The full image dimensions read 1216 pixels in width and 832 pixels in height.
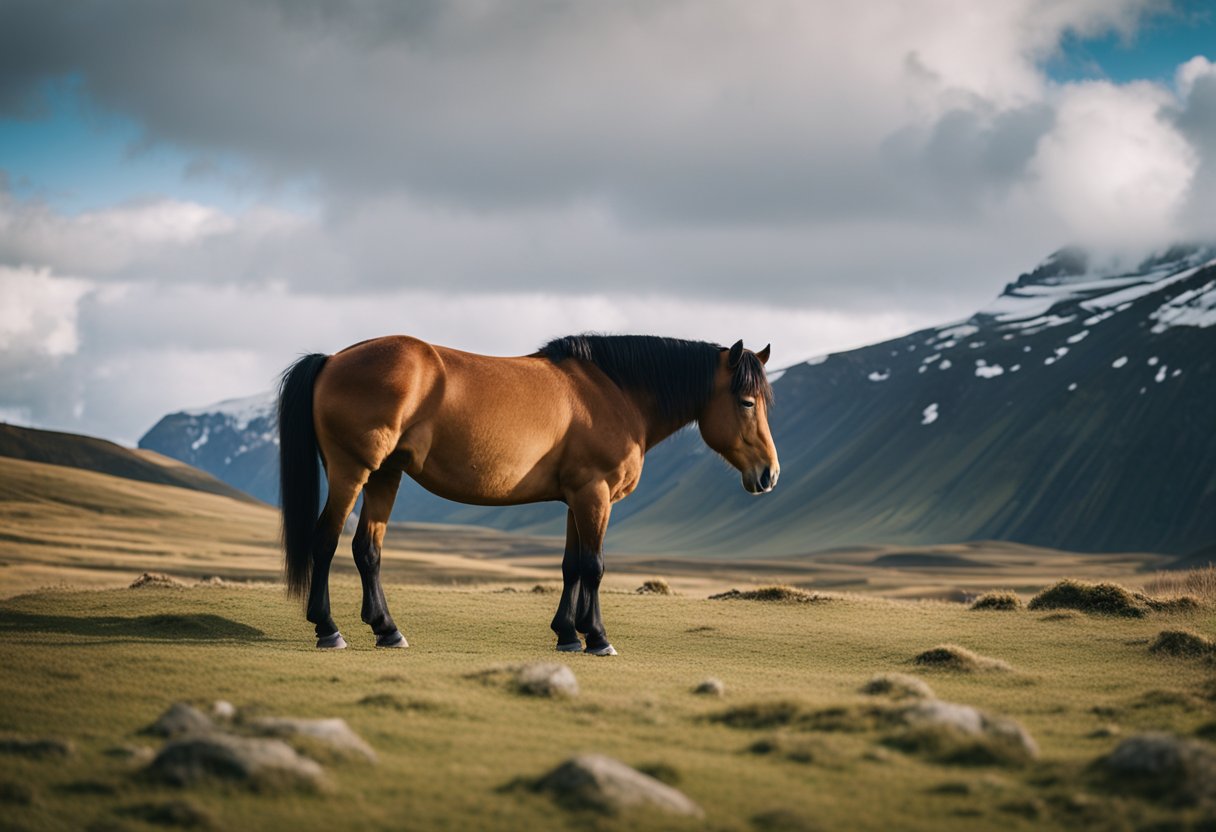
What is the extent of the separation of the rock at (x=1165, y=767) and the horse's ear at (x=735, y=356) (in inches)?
341

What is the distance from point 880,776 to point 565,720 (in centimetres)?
272

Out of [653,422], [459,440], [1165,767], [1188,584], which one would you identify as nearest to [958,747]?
[1165,767]

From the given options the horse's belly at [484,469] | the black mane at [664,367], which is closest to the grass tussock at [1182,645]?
the black mane at [664,367]

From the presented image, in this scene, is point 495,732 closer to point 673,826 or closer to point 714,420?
point 673,826

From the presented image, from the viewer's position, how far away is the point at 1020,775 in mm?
7594

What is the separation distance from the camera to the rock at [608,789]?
649 centimetres

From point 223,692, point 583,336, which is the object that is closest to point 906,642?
point 583,336

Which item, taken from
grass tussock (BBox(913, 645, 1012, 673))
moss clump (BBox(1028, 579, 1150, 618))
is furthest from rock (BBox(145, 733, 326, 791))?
moss clump (BBox(1028, 579, 1150, 618))

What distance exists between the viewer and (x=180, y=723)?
→ 25.9 ft

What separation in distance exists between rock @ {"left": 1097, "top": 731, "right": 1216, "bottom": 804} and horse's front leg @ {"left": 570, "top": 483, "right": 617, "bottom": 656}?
756cm

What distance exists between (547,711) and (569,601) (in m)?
5.21

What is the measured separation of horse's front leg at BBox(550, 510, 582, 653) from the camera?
1437cm

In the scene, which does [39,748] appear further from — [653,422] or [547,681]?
[653,422]

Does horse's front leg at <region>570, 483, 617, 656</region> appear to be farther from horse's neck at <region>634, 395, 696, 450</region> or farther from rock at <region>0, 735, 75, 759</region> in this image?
rock at <region>0, 735, 75, 759</region>
